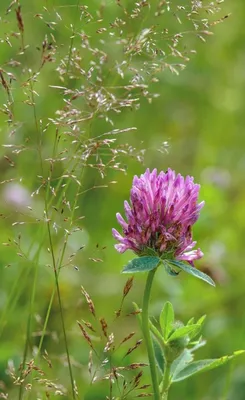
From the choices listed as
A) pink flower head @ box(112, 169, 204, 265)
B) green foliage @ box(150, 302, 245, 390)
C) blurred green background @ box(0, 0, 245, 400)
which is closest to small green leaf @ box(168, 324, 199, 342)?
green foliage @ box(150, 302, 245, 390)

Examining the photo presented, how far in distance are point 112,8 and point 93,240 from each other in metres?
1.07

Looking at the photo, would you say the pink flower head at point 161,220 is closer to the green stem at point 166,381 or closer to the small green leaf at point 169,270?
the small green leaf at point 169,270

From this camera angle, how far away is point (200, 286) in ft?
9.34

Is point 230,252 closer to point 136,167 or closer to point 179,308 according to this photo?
point 179,308

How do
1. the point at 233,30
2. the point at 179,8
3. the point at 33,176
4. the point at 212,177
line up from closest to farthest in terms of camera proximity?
the point at 179,8, the point at 33,176, the point at 212,177, the point at 233,30

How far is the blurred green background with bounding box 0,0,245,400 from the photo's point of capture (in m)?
2.42

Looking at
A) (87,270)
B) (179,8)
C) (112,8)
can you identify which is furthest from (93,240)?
(179,8)

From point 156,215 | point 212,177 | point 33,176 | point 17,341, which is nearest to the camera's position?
point 156,215

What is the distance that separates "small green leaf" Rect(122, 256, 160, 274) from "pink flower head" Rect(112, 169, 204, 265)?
4 centimetres

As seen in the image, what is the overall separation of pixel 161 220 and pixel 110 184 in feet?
6.75

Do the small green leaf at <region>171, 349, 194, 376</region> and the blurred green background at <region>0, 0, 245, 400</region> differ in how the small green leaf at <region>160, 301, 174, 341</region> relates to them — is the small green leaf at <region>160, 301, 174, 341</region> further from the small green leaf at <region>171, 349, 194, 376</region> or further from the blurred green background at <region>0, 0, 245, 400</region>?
the blurred green background at <region>0, 0, 245, 400</region>

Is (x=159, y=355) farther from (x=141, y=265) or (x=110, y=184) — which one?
(x=110, y=184)

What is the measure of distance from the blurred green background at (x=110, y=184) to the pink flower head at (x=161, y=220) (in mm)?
213

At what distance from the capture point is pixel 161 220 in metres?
1.42
